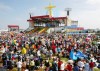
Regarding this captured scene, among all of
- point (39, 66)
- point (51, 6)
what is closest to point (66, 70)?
point (39, 66)

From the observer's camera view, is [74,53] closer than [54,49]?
Yes

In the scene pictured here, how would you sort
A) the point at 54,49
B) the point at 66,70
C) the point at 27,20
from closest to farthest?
the point at 66,70 < the point at 54,49 < the point at 27,20

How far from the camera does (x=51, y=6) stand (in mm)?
108125

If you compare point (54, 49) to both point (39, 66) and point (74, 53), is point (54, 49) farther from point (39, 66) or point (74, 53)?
point (39, 66)

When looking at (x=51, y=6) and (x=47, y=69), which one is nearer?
(x=47, y=69)

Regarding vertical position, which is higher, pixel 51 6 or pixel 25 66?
pixel 51 6

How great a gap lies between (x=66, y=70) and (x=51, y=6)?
300ft

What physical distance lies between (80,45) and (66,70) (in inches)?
622

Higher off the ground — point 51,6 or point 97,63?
point 51,6

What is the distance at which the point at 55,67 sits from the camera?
61.1 feet

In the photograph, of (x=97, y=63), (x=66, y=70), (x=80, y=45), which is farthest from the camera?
(x=80, y=45)

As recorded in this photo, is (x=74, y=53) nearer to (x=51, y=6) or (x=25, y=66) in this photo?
(x=25, y=66)

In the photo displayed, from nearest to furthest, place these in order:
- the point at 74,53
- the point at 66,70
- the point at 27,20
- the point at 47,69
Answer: the point at 66,70 < the point at 47,69 < the point at 74,53 < the point at 27,20

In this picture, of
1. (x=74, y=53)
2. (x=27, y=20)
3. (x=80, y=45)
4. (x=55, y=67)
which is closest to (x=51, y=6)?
(x=27, y=20)
